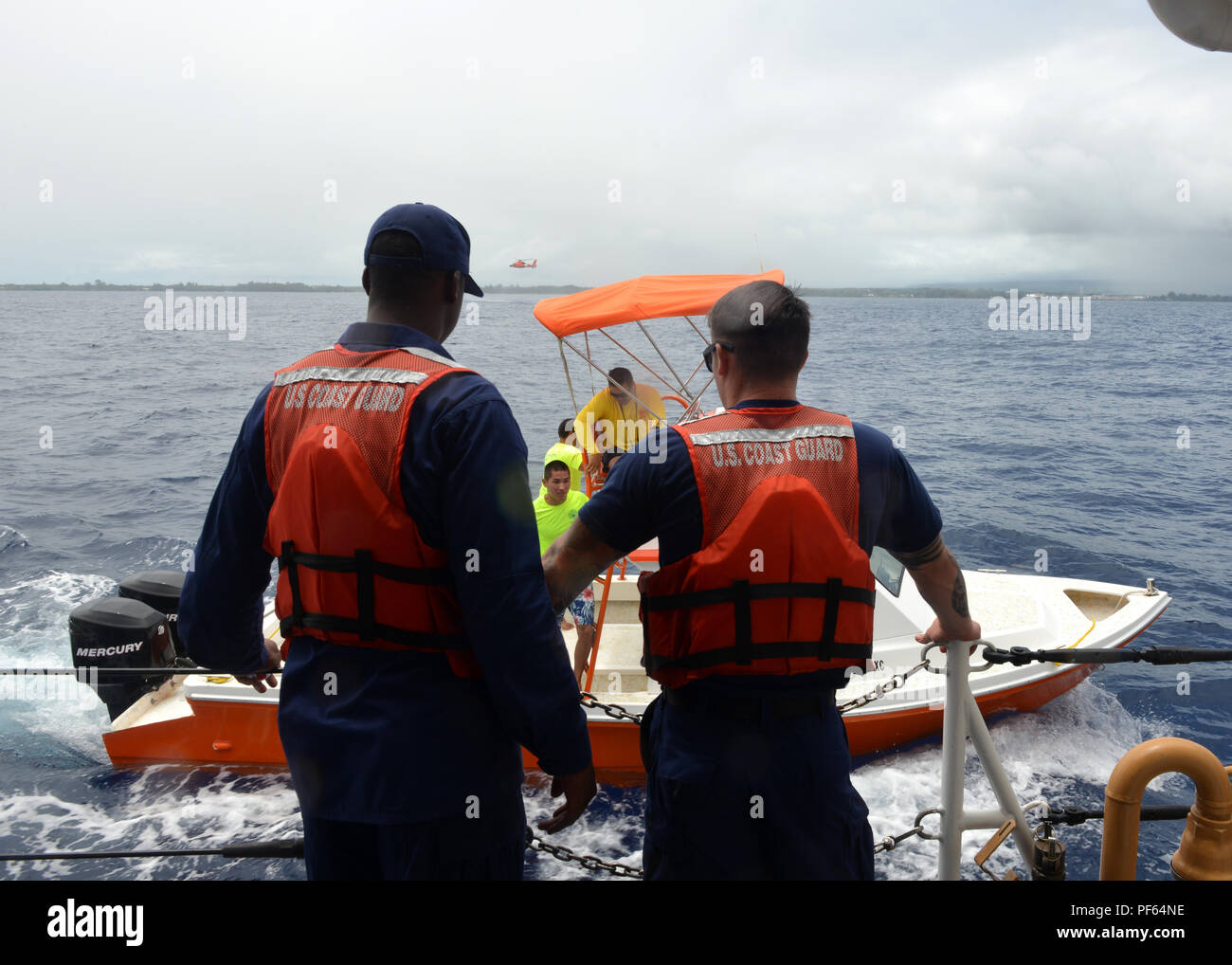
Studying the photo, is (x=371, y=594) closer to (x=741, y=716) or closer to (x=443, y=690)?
(x=443, y=690)

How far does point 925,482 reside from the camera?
66.2 feet

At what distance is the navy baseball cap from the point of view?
1876 millimetres

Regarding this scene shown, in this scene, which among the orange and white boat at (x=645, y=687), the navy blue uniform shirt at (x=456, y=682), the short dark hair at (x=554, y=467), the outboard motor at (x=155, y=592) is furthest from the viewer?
the outboard motor at (x=155, y=592)

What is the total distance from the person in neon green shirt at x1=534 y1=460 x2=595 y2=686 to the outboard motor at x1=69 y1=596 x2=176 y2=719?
10.2ft

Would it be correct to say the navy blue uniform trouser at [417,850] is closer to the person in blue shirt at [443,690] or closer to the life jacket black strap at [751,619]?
the person in blue shirt at [443,690]

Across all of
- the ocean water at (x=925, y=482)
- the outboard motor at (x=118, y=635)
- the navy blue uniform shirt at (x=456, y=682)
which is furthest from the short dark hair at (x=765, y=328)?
the outboard motor at (x=118, y=635)

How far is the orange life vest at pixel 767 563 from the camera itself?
6.38ft

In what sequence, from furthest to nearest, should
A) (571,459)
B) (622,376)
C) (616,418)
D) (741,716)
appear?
(616,418) → (622,376) → (571,459) → (741,716)

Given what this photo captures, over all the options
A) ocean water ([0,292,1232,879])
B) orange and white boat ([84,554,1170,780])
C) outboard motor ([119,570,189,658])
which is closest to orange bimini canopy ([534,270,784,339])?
ocean water ([0,292,1232,879])

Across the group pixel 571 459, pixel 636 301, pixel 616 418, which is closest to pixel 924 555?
pixel 571 459

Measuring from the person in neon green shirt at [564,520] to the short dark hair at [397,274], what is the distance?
460 cm

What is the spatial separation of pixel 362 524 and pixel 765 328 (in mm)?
1026

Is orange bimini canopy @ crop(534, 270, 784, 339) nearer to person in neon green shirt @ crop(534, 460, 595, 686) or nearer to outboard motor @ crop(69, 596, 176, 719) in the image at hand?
person in neon green shirt @ crop(534, 460, 595, 686)
